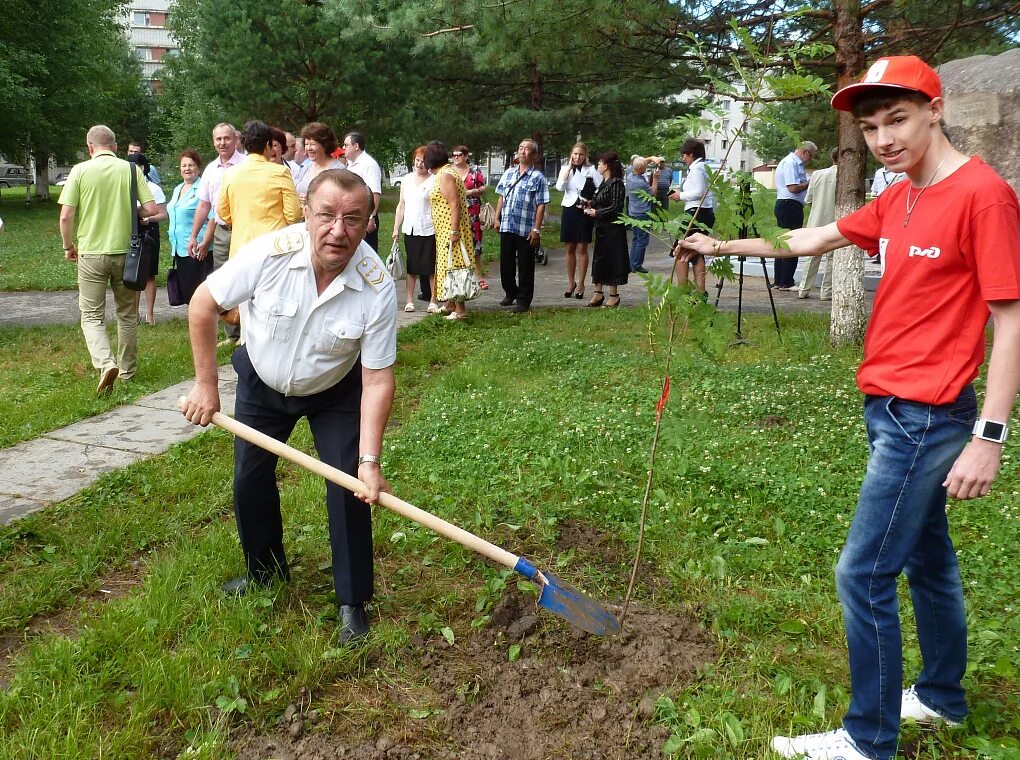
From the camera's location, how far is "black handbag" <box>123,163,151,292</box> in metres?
7.01

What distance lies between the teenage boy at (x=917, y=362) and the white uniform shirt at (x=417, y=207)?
757 cm

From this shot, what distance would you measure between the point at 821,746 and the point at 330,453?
1.96 m

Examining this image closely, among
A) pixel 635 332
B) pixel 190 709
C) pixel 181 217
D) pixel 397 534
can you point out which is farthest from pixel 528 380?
pixel 190 709

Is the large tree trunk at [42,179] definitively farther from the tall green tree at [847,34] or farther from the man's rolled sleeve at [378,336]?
the man's rolled sleeve at [378,336]

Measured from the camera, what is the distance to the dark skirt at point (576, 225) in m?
11.4

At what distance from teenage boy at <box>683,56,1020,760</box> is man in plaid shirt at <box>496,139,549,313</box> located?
314 inches

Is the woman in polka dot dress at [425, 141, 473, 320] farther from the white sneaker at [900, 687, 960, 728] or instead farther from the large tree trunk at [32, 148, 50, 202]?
the large tree trunk at [32, 148, 50, 202]

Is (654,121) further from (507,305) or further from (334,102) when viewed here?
(507,305)

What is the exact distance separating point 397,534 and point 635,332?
5.40 metres

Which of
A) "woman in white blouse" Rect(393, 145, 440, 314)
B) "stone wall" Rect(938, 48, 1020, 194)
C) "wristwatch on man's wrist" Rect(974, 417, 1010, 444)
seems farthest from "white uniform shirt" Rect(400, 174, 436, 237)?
"wristwatch on man's wrist" Rect(974, 417, 1010, 444)

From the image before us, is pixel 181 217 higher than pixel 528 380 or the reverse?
higher

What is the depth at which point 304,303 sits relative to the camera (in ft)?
10.4

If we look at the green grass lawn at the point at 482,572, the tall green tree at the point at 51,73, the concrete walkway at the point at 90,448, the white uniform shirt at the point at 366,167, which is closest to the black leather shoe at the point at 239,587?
the green grass lawn at the point at 482,572

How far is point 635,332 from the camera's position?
9203 millimetres
